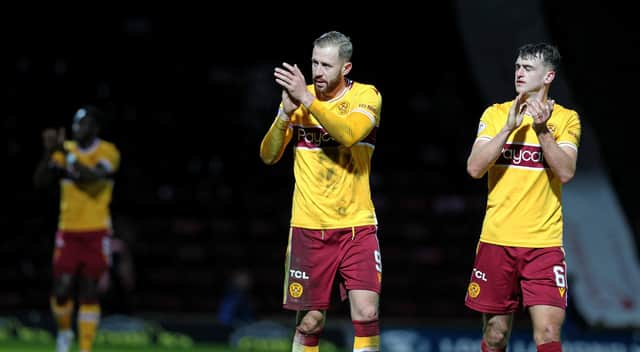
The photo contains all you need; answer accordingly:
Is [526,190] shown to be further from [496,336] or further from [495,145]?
[496,336]

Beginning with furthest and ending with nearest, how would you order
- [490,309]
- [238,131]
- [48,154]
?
[238,131] < [48,154] < [490,309]

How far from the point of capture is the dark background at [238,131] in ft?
49.9

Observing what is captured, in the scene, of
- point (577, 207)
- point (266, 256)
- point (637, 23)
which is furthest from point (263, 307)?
point (637, 23)

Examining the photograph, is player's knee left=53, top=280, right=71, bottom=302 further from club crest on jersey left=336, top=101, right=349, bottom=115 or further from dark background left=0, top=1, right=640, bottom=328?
dark background left=0, top=1, right=640, bottom=328

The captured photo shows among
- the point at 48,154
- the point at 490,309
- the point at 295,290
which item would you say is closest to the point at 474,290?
the point at 490,309

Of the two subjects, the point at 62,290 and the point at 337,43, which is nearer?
the point at 337,43

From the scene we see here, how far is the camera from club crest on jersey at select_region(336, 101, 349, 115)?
248 inches

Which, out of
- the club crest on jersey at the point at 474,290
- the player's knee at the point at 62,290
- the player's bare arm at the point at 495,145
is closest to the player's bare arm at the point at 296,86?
the player's bare arm at the point at 495,145

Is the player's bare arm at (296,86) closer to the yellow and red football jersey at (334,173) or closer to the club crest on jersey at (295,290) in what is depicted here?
the yellow and red football jersey at (334,173)

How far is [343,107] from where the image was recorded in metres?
6.32

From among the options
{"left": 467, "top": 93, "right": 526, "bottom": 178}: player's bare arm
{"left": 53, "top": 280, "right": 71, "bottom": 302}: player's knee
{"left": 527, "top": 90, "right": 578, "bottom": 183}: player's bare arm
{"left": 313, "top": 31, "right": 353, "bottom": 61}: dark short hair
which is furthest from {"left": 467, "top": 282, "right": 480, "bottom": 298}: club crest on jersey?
{"left": 53, "top": 280, "right": 71, "bottom": 302}: player's knee

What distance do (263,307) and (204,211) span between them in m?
1.65

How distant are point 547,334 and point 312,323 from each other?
1.32 m

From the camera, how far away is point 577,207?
14.7m
